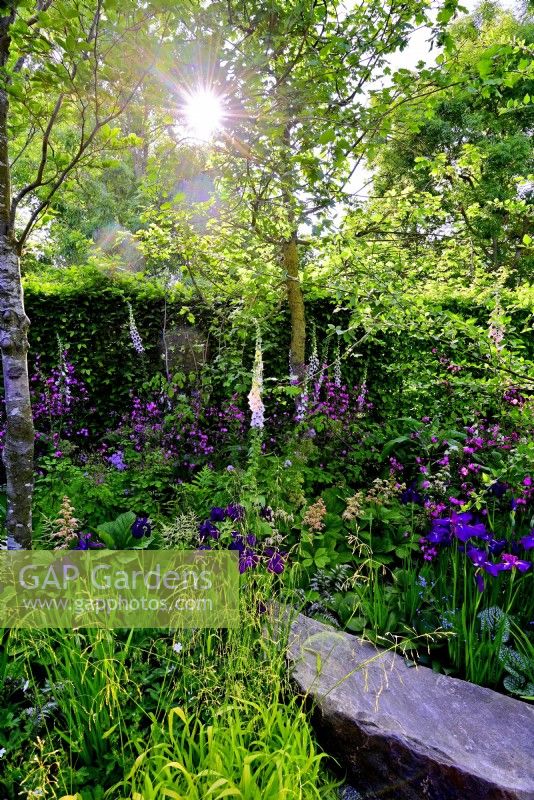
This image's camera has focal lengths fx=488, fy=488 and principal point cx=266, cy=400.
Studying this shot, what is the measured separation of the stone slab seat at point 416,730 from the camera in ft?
5.05

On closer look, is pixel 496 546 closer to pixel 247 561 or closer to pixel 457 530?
pixel 457 530

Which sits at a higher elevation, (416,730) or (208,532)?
(208,532)

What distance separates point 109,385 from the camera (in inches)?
192

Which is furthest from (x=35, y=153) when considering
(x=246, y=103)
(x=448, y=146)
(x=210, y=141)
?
(x=448, y=146)

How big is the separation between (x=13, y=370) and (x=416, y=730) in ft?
6.94

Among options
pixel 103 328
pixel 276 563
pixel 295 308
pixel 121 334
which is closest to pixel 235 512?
pixel 276 563

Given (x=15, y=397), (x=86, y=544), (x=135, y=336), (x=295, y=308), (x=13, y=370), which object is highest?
(x=295, y=308)

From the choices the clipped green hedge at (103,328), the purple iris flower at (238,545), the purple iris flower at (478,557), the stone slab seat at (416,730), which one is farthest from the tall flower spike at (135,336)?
the purple iris flower at (478,557)

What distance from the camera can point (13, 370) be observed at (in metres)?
2.16

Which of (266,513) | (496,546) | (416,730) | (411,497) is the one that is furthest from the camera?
(411,497)

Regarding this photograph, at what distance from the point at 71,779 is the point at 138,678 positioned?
1.37ft

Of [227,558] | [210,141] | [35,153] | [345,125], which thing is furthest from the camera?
[35,153]

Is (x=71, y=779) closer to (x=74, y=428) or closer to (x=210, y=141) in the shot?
(x=210, y=141)

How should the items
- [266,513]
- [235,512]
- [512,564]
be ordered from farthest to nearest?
[266,513]
[235,512]
[512,564]
